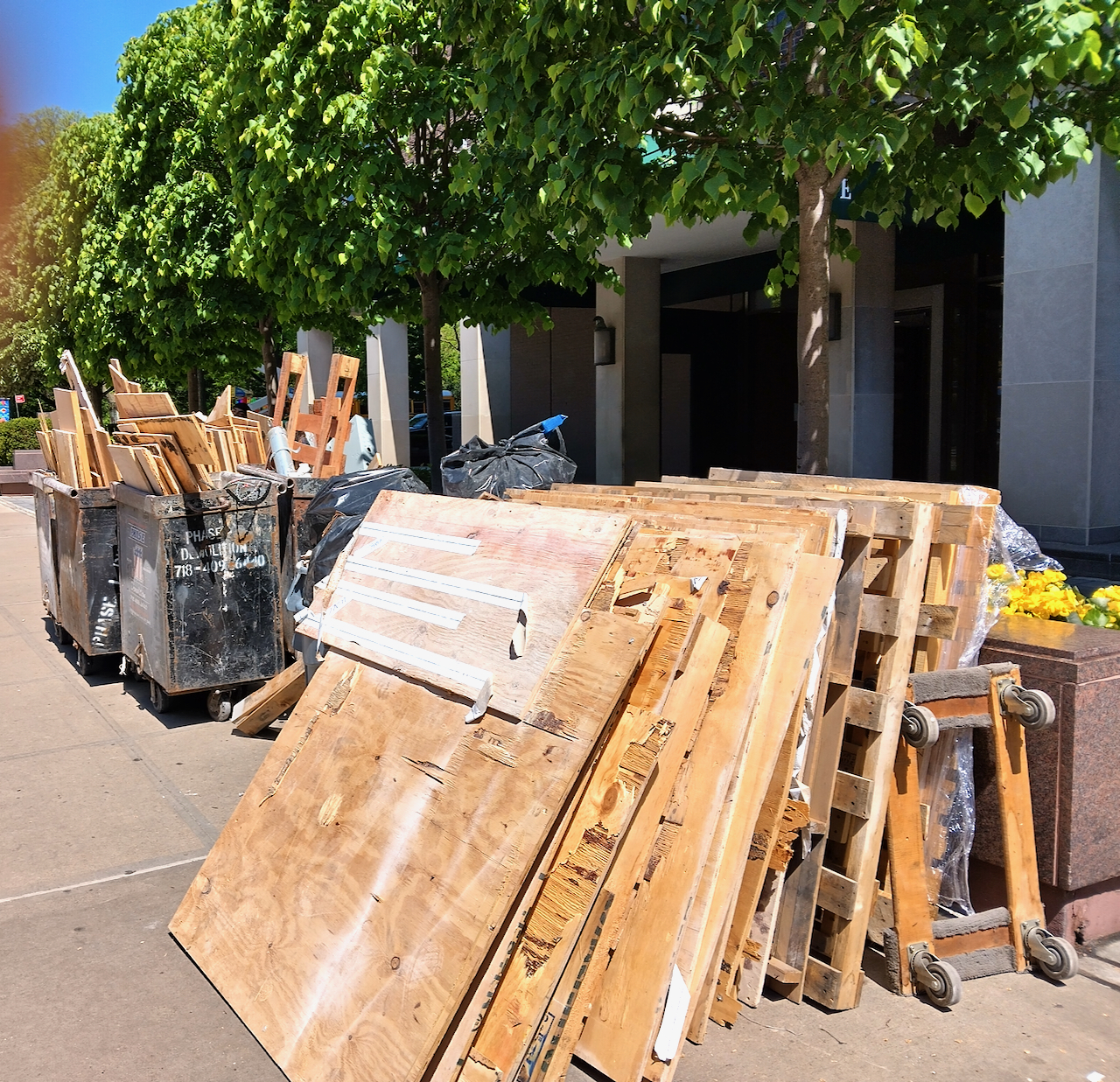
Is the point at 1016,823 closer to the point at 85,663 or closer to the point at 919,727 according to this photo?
the point at 919,727

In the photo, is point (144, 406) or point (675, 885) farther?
point (144, 406)

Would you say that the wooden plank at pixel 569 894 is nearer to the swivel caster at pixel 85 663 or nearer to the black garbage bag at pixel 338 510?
the black garbage bag at pixel 338 510

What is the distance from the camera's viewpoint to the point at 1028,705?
3.51 meters

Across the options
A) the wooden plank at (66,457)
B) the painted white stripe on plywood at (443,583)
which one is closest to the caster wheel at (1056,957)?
the painted white stripe on plywood at (443,583)

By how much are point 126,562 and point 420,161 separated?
18.4 feet

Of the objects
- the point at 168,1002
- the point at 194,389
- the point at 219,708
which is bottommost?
the point at 168,1002

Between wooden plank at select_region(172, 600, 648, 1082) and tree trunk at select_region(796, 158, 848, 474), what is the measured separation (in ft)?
11.3

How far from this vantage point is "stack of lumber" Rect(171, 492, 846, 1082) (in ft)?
9.18

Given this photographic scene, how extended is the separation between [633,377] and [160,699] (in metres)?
11.1

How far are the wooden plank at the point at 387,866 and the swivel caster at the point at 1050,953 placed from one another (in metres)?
1.76

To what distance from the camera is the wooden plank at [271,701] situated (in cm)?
608

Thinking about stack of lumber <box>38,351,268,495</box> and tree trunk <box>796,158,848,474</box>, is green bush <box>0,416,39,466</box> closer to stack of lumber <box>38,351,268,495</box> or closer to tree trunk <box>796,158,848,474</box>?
stack of lumber <box>38,351,268,495</box>

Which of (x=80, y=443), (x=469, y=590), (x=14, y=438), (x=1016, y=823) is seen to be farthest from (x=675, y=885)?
(x=14, y=438)

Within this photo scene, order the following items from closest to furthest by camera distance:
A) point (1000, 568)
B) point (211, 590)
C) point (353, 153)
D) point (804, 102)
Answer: point (1000, 568) → point (804, 102) → point (211, 590) → point (353, 153)
